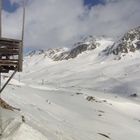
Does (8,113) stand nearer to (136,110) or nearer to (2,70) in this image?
(2,70)

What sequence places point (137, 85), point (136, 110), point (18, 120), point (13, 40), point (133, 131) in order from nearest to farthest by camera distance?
1. point (13, 40)
2. point (18, 120)
3. point (133, 131)
4. point (136, 110)
5. point (137, 85)

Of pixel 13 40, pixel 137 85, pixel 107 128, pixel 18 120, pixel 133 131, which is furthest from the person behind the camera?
pixel 137 85

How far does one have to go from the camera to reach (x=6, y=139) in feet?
69.8

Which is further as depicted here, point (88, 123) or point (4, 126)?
point (88, 123)

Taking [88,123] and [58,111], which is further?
[58,111]

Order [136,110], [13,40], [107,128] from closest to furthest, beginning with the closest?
1. [13,40]
2. [107,128]
3. [136,110]

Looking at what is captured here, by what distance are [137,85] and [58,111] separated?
504ft

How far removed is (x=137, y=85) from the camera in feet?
655

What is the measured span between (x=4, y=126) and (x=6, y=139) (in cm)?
108

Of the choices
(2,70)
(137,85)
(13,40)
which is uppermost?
(13,40)

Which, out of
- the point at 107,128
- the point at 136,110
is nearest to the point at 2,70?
the point at 107,128

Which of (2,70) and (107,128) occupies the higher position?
(2,70)

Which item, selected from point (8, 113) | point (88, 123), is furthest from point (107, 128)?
point (8, 113)

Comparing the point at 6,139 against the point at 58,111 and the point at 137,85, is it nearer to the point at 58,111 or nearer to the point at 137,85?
the point at 58,111
